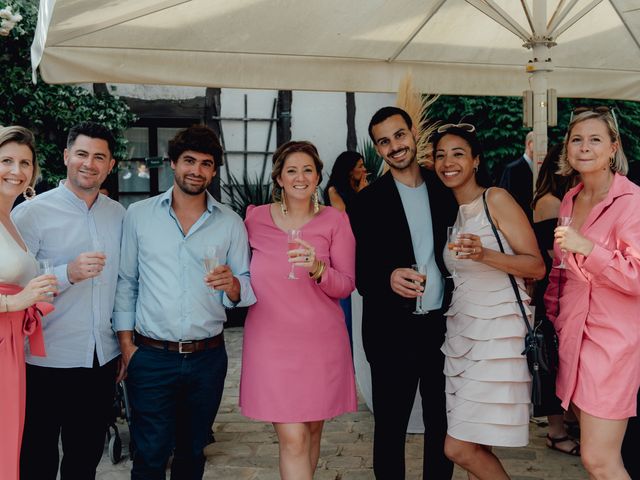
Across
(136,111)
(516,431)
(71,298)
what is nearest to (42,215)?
(71,298)

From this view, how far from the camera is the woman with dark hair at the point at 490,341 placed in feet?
10.0

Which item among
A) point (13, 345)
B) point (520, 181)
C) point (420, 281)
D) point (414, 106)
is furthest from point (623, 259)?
point (414, 106)

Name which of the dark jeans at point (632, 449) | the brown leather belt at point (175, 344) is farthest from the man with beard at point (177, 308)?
the dark jeans at point (632, 449)

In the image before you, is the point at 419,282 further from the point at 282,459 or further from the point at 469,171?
the point at 282,459

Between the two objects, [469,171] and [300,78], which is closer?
[469,171]

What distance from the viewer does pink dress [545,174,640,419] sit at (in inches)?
105

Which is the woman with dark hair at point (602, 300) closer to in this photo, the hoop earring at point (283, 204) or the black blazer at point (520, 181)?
the hoop earring at point (283, 204)

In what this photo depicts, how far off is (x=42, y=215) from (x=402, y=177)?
170cm

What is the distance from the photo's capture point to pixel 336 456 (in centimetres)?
444

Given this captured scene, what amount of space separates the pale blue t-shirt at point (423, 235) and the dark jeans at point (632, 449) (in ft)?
3.33

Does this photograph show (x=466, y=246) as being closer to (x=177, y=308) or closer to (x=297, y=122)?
(x=177, y=308)

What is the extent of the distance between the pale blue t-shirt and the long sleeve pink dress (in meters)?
1.68

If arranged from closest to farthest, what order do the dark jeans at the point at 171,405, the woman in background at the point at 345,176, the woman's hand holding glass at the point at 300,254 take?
the woman's hand holding glass at the point at 300,254 → the dark jeans at the point at 171,405 → the woman in background at the point at 345,176

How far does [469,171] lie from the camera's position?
3246mm
